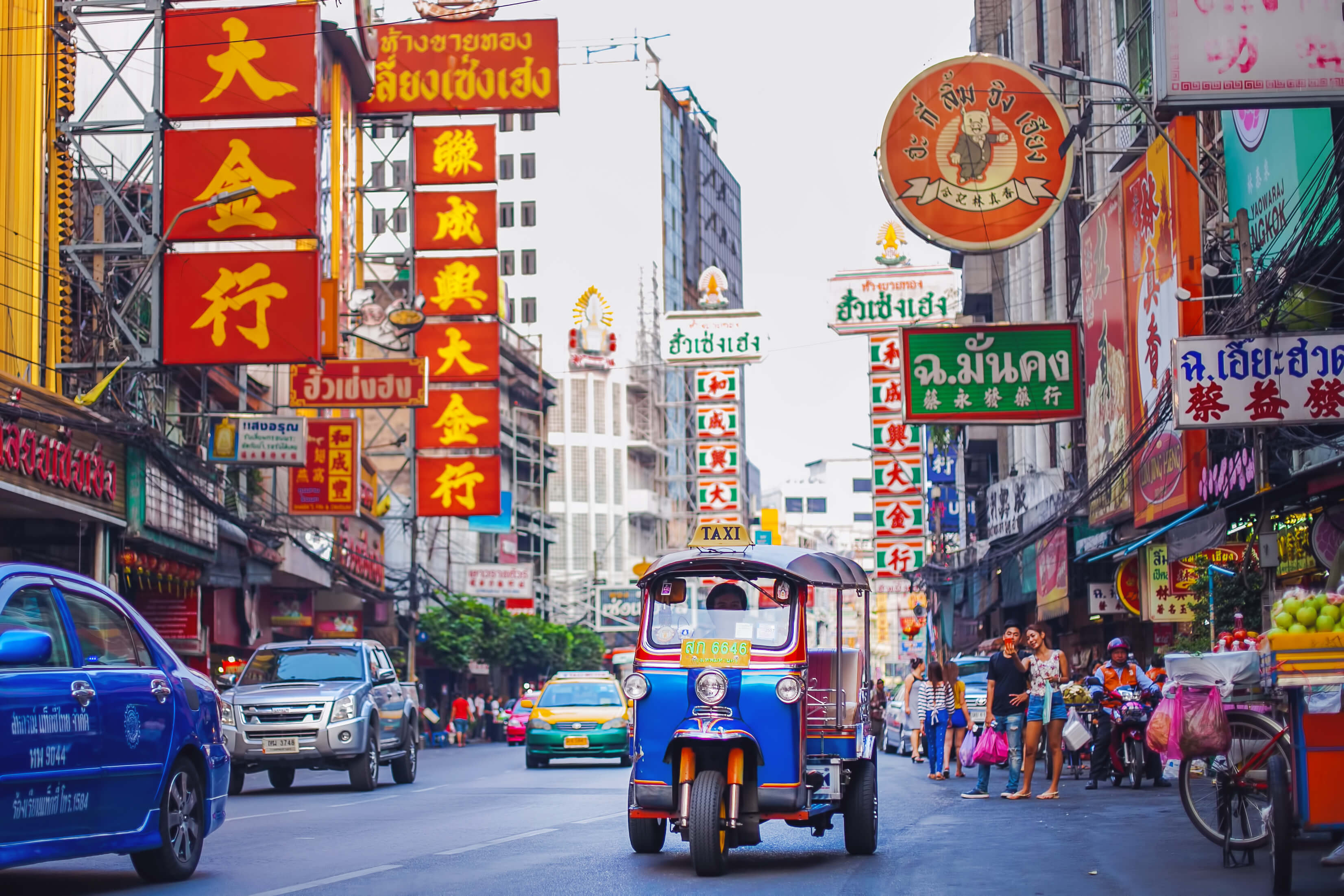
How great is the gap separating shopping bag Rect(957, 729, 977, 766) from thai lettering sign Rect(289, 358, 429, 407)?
1650cm

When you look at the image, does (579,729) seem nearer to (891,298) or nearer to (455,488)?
(455,488)

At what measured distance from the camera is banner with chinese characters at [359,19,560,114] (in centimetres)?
4344

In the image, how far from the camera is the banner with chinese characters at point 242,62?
88.5 feet

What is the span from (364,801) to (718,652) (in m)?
8.70

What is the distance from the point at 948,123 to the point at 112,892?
1584 cm

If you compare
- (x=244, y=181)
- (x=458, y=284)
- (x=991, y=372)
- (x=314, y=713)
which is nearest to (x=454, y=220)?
(x=458, y=284)

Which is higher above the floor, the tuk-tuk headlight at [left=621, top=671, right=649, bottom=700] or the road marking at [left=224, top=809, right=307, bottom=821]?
the tuk-tuk headlight at [left=621, top=671, right=649, bottom=700]

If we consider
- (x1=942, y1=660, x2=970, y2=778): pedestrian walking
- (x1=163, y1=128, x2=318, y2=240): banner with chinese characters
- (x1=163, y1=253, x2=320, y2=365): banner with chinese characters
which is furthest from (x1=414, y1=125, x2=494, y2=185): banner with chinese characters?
(x1=942, y1=660, x2=970, y2=778): pedestrian walking

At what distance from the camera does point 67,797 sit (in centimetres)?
915

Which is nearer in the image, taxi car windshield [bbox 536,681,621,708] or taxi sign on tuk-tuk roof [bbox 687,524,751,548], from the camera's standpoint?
taxi sign on tuk-tuk roof [bbox 687,524,751,548]

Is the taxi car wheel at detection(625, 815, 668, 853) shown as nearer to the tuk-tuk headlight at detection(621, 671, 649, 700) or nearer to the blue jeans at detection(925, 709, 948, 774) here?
the tuk-tuk headlight at detection(621, 671, 649, 700)

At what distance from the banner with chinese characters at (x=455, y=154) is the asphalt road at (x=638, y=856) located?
2719cm

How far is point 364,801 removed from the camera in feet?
63.8

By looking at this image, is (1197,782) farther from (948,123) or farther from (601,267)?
(601,267)
